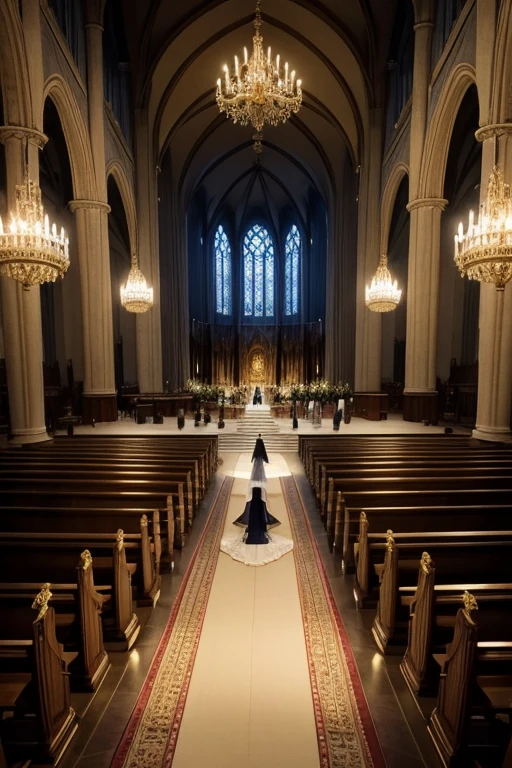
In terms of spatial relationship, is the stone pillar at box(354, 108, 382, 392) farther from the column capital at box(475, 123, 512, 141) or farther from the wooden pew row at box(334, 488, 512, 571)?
the wooden pew row at box(334, 488, 512, 571)

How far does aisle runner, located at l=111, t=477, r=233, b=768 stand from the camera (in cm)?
258

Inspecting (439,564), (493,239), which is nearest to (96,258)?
(493,239)

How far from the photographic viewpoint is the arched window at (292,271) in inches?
1273

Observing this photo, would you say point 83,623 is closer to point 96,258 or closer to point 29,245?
point 29,245

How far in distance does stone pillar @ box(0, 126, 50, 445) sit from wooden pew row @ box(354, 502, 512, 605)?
7.38 metres

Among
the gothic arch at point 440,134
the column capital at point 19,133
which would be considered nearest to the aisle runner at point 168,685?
the column capital at point 19,133

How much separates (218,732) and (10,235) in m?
6.79

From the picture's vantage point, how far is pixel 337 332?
2433cm

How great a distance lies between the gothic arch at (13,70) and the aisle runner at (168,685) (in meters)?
8.99

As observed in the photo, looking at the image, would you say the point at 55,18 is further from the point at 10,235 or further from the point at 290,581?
the point at 290,581

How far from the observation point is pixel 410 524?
177 inches

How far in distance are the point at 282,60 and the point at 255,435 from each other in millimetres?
17608

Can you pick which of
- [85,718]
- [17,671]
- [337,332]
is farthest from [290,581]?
[337,332]

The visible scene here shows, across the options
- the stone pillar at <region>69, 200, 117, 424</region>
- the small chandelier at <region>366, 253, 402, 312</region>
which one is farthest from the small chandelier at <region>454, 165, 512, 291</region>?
the stone pillar at <region>69, 200, 117, 424</region>
